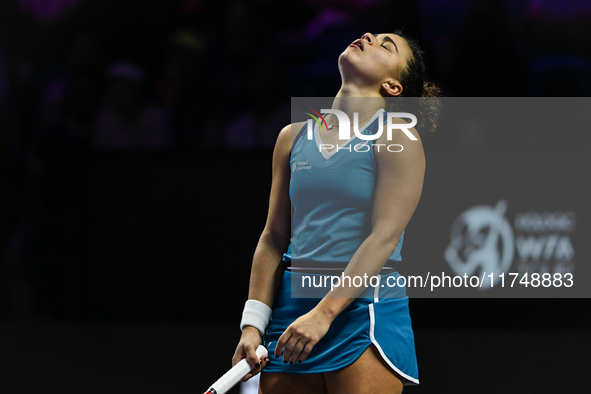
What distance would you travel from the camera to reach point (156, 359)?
2.35m

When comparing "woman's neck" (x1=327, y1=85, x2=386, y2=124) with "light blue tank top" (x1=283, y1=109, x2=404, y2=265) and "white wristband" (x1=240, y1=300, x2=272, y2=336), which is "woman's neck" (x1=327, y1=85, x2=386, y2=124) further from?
"white wristband" (x1=240, y1=300, x2=272, y2=336)

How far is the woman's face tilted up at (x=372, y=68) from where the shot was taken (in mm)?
1232

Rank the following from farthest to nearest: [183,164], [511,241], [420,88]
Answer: [183,164], [511,241], [420,88]

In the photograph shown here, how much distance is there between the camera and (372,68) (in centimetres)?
123

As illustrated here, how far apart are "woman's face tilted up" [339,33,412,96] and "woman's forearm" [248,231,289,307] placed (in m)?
0.37

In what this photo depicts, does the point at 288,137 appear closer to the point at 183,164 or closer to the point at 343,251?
the point at 343,251

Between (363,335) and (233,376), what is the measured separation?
0.25 metres

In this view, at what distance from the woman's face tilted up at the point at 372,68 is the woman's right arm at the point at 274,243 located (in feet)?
0.57

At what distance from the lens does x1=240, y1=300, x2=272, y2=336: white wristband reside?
44.6 inches

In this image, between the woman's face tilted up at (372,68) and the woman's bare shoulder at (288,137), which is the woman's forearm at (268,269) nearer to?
the woman's bare shoulder at (288,137)

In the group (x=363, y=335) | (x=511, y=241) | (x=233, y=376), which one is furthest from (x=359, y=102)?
(x=511, y=241)

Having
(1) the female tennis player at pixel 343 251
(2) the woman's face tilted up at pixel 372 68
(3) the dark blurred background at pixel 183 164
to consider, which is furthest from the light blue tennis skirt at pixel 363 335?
(3) the dark blurred background at pixel 183 164

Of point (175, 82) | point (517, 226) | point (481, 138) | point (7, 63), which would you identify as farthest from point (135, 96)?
point (517, 226)

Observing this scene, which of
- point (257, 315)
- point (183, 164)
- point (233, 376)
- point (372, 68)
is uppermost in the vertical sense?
point (183, 164)
